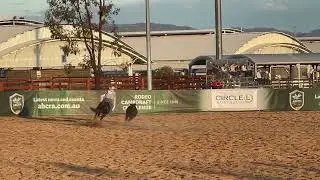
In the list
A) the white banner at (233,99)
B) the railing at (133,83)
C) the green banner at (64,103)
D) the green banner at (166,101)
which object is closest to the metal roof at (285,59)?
the railing at (133,83)

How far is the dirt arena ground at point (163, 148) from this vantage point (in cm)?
1273

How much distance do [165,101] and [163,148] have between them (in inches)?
528

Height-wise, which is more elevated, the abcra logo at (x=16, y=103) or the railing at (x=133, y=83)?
the railing at (x=133, y=83)

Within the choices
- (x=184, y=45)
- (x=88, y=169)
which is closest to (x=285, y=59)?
(x=88, y=169)

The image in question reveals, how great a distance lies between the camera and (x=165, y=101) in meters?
30.3

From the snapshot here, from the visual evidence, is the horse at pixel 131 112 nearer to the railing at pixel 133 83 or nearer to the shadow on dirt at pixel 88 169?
the shadow on dirt at pixel 88 169

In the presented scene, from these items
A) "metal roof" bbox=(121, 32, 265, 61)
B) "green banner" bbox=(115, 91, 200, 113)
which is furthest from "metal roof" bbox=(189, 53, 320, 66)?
"metal roof" bbox=(121, 32, 265, 61)

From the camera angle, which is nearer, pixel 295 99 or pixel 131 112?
pixel 131 112

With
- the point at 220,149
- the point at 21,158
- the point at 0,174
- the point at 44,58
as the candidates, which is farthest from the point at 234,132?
the point at 44,58

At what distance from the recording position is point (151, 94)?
29953 mm

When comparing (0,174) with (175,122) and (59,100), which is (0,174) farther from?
(59,100)

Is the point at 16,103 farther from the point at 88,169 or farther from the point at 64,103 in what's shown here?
the point at 88,169

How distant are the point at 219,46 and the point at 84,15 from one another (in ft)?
30.0

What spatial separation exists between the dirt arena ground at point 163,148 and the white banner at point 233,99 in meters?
3.23
